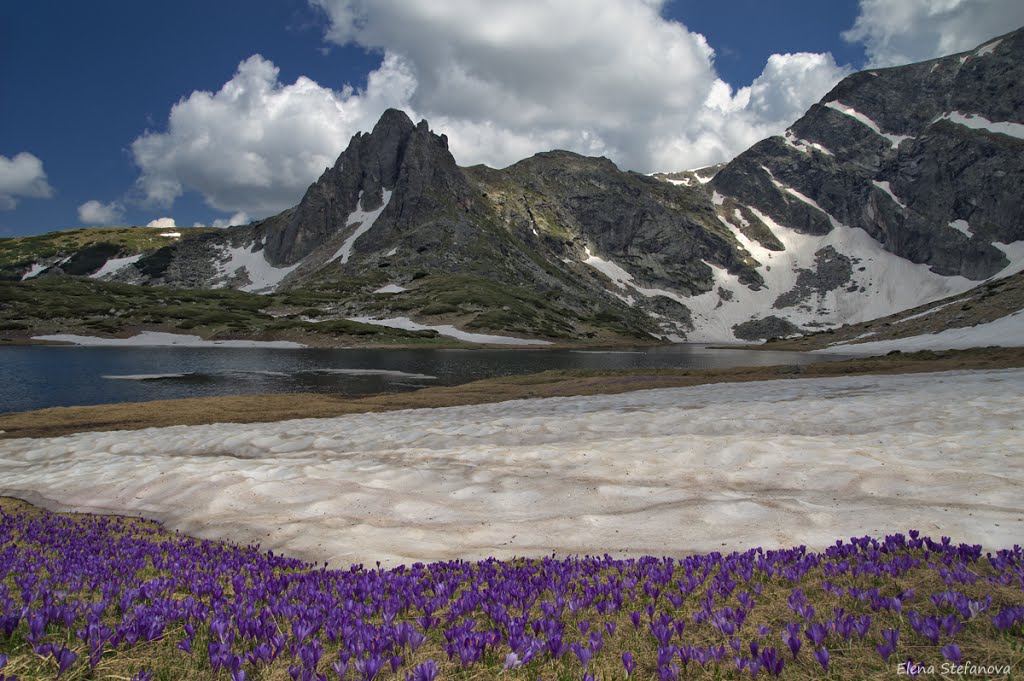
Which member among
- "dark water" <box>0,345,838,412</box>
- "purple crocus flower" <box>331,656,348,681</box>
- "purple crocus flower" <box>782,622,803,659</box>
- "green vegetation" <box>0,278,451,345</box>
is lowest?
"dark water" <box>0,345,838,412</box>

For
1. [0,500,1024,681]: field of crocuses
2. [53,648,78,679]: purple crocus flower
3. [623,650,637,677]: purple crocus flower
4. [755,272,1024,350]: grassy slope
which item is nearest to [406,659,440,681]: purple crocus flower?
[0,500,1024,681]: field of crocuses

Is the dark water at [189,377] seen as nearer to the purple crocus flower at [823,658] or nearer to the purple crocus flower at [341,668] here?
the purple crocus flower at [341,668]

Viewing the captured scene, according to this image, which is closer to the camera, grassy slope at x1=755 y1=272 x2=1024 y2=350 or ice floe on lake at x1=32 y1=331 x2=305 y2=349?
grassy slope at x1=755 y1=272 x2=1024 y2=350

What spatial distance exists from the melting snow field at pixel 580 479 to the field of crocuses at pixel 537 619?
246cm

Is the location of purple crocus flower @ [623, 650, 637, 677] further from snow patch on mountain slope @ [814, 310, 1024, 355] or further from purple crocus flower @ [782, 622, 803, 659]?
snow patch on mountain slope @ [814, 310, 1024, 355]

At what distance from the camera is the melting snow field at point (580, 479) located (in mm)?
9547

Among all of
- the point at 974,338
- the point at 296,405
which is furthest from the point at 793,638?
the point at 974,338

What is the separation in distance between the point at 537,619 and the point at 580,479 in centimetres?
843

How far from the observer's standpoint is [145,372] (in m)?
70.3

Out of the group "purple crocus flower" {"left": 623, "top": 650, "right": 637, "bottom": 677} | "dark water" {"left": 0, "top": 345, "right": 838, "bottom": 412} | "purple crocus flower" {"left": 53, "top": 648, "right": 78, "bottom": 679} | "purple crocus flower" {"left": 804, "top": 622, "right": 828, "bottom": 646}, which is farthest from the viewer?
"dark water" {"left": 0, "top": 345, "right": 838, "bottom": 412}

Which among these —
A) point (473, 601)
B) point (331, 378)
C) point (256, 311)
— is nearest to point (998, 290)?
point (331, 378)

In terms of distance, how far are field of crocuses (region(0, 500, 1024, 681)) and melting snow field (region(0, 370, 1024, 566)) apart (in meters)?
2.46

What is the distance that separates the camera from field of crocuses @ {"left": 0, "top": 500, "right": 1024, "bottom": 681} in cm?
385

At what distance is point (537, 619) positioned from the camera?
5.06 m
